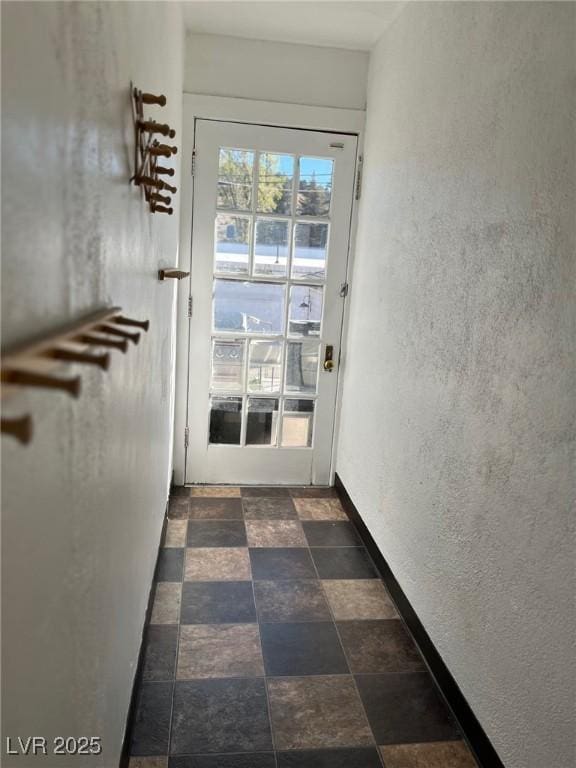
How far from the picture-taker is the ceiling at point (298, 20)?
2482 millimetres

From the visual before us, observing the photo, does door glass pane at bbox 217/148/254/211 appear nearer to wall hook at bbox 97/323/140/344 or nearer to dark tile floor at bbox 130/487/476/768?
dark tile floor at bbox 130/487/476/768

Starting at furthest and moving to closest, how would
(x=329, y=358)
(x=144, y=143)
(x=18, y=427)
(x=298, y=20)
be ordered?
(x=329, y=358), (x=298, y=20), (x=144, y=143), (x=18, y=427)

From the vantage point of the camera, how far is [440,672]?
184 centimetres

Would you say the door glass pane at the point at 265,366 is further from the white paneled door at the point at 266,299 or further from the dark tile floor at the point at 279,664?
the dark tile floor at the point at 279,664

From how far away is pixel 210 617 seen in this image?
212 cm

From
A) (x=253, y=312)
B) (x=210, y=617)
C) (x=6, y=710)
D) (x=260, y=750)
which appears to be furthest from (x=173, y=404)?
(x=6, y=710)

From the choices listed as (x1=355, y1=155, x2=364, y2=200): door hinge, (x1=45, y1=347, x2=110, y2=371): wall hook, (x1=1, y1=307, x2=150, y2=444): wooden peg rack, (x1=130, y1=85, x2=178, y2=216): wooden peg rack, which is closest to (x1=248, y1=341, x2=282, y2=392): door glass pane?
(x1=355, y1=155, x2=364, y2=200): door hinge

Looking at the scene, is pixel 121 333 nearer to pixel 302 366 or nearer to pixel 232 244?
pixel 232 244

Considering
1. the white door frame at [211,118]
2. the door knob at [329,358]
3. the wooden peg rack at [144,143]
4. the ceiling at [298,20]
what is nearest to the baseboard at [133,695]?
the white door frame at [211,118]

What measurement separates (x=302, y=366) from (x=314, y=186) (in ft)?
3.38

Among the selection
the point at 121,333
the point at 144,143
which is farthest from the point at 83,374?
the point at 144,143

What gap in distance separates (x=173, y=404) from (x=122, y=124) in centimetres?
210

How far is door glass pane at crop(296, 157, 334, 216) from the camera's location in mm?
3025

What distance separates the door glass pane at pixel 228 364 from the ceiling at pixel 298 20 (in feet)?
5.25
